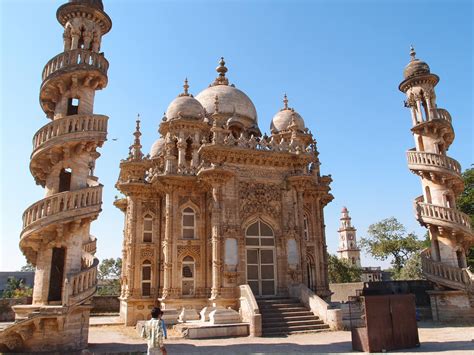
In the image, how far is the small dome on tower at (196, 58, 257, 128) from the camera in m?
Answer: 26.4

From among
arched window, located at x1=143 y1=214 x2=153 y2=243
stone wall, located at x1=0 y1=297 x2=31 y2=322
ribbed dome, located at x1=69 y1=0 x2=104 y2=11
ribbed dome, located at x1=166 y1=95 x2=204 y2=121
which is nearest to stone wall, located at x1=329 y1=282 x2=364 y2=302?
arched window, located at x1=143 y1=214 x2=153 y2=243

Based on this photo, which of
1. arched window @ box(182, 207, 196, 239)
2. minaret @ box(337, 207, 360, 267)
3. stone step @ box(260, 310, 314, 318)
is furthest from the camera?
minaret @ box(337, 207, 360, 267)

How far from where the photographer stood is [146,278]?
22516 mm

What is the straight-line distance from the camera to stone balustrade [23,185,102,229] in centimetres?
1300

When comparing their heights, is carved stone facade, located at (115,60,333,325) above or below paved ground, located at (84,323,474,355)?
above

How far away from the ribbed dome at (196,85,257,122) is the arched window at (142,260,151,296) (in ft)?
36.1

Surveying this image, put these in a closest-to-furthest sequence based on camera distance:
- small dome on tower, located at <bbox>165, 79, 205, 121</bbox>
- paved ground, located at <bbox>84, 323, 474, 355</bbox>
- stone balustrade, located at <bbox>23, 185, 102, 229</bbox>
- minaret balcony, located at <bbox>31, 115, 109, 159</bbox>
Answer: paved ground, located at <bbox>84, 323, 474, 355</bbox> < stone balustrade, located at <bbox>23, 185, 102, 229</bbox> < minaret balcony, located at <bbox>31, 115, 109, 159</bbox> < small dome on tower, located at <bbox>165, 79, 205, 121</bbox>

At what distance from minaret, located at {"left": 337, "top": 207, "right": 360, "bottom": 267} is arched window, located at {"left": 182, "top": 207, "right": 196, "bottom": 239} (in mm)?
61899

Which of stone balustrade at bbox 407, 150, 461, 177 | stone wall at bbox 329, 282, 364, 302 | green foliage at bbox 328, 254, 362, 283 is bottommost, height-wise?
stone wall at bbox 329, 282, 364, 302

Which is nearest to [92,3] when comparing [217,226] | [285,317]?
[217,226]

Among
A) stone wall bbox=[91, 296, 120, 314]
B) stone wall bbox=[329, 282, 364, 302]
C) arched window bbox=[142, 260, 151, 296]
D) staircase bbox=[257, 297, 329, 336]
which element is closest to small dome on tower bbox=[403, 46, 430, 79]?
staircase bbox=[257, 297, 329, 336]

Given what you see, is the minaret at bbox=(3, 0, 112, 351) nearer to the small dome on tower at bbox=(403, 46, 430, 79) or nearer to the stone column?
the stone column

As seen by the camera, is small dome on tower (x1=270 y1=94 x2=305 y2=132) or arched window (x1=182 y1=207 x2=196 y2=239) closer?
arched window (x1=182 y1=207 x2=196 y2=239)

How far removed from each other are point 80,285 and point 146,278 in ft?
31.8
